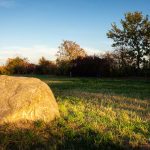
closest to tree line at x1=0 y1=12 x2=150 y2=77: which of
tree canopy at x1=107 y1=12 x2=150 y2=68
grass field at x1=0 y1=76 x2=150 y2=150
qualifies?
tree canopy at x1=107 y1=12 x2=150 y2=68

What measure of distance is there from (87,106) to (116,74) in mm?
38013

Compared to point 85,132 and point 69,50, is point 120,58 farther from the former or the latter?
point 85,132

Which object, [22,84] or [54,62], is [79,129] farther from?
[54,62]

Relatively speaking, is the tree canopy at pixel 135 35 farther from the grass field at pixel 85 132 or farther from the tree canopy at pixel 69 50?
the grass field at pixel 85 132

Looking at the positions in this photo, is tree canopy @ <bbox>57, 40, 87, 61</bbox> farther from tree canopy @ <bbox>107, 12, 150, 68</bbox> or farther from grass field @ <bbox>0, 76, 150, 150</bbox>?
grass field @ <bbox>0, 76, 150, 150</bbox>

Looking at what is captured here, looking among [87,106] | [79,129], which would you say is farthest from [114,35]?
[79,129]

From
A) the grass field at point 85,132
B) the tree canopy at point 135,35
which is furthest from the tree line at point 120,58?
the grass field at point 85,132

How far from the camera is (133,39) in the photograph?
187ft

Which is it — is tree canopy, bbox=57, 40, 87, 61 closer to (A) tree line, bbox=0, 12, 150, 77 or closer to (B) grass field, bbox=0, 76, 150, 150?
(A) tree line, bbox=0, 12, 150, 77

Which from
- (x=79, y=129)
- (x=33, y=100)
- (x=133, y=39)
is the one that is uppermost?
(x=133, y=39)

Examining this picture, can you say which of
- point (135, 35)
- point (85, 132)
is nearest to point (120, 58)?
point (135, 35)

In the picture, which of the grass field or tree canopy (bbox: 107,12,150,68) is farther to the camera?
tree canopy (bbox: 107,12,150,68)

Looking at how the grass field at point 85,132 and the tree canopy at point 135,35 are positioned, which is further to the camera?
the tree canopy at point 135,35

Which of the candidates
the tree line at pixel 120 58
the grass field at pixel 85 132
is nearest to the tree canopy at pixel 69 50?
the tree line at pixel 120 58
